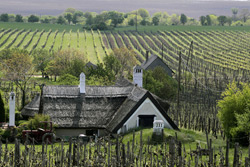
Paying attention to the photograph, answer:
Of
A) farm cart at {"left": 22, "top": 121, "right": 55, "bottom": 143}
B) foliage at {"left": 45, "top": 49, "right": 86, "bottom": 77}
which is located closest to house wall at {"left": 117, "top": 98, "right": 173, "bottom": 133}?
farm cart at {"left": 22, "top": 121, "right": 55, "bottom": 143}

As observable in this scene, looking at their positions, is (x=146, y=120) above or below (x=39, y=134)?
above

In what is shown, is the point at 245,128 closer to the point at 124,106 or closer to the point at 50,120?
the point at 124,106

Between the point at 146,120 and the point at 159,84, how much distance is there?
24.0m

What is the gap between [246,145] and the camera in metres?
28.8

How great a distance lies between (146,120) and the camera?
33.1 meters

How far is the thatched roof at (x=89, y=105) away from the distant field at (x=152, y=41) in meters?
56.0

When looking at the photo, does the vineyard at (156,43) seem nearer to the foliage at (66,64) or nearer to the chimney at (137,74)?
the foliage at (66,64)

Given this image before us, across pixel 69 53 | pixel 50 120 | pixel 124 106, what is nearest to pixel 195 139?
pixel 124 106

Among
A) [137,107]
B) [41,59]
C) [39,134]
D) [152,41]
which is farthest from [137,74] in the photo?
[152,41]

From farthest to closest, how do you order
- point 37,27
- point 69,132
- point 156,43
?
point 37,27, point 156,43, point 69,132

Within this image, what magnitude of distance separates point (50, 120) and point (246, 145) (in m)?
12.0

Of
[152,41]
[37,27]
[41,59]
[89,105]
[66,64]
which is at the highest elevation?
[37,27]

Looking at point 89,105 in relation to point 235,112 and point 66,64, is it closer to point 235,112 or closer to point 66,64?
point 235,112

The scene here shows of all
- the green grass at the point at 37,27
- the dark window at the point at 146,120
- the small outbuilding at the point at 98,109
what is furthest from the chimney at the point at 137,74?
the green grass at the point at 37,27
